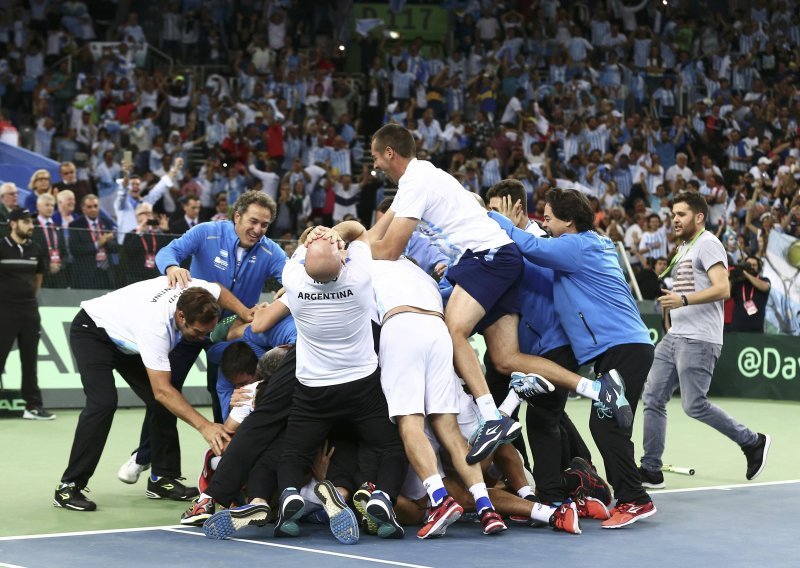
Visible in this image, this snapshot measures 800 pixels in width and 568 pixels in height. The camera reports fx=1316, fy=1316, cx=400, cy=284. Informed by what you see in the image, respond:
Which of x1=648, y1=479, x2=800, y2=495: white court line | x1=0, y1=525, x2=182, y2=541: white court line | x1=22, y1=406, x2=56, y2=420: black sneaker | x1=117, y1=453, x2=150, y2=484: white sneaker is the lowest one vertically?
x1=22, y1=406, x2=56, y2=420: black sneaker

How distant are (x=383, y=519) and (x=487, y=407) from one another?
1124 millimetres

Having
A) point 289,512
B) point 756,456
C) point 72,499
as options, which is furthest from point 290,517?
point 756,456

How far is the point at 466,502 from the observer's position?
28.8 feet

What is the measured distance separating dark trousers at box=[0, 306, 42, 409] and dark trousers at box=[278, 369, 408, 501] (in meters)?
6.80

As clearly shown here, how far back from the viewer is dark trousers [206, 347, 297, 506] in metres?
8.38

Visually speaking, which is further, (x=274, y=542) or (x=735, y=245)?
(x=735, y=245)

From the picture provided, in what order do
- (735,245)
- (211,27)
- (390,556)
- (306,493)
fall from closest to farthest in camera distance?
(390,556) → (306,493) → (735,245) → (211,27)

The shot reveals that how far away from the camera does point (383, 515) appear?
311 inches

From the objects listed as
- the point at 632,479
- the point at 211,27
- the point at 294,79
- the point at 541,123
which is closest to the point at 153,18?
the point at 211,27

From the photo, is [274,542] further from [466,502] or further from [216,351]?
[216,351]

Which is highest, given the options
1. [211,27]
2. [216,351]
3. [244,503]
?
[211,27]

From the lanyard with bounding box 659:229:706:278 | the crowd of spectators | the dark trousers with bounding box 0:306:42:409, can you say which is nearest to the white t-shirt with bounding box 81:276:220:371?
the lanyard with bounding box 659:229:706:278

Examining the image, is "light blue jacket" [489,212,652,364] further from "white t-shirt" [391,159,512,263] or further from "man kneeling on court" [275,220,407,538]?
"man kneeling on court" [275,220,407,538]

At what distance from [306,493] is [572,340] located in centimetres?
209
